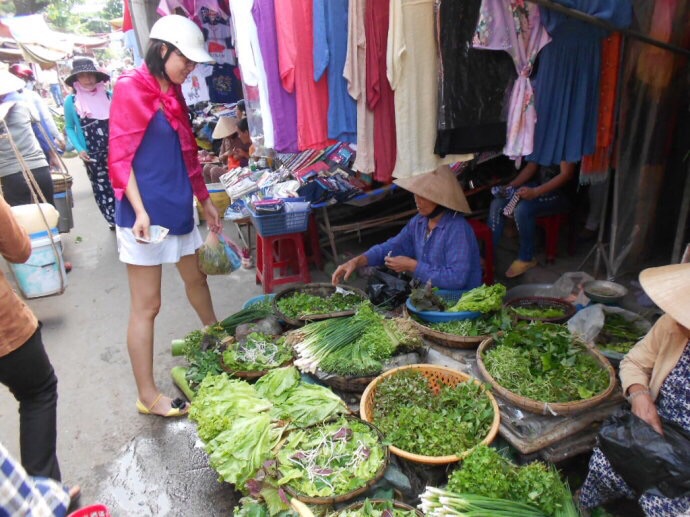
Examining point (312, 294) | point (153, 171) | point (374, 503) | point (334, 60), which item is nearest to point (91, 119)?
point (153, 171)

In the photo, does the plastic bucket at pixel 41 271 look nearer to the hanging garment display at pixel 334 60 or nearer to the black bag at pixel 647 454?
the hanging garment display at pixel 334 60

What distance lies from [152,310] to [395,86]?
7.22ft

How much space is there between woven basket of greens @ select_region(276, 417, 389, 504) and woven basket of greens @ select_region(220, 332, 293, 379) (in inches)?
27.3

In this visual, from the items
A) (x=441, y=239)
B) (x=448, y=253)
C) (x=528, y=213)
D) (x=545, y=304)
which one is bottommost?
(x=545, y=304)

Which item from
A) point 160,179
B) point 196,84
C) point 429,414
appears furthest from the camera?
point 196,84

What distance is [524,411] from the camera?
7.95 ft

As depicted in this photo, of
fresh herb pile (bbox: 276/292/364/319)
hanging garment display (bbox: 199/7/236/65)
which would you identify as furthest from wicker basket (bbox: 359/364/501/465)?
hanging garment display (bbox: 199/7/236/65)

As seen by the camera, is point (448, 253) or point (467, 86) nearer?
point (467, 86)

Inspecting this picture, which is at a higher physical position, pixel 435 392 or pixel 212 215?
pixel 212 215

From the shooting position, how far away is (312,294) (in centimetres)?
401

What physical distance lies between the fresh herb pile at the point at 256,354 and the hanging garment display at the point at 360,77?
1364 millimetres

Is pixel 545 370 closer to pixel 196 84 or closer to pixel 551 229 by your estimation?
pixel 551 229

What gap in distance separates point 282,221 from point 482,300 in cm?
232

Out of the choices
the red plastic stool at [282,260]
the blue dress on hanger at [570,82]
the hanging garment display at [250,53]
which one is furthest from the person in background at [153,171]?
the blue dress on hanger at [570,82]
